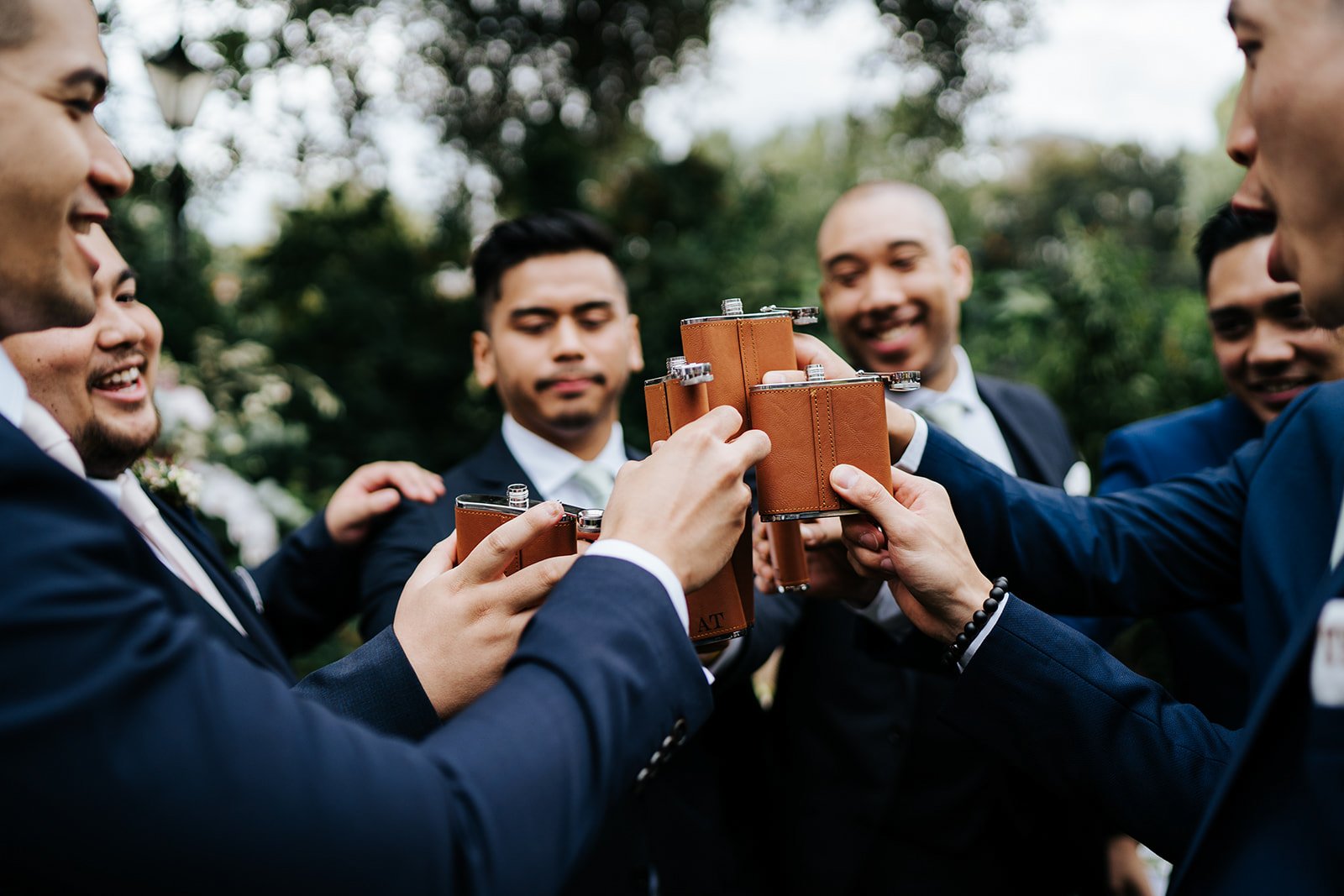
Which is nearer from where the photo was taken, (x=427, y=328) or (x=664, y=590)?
(x=664, y=590)

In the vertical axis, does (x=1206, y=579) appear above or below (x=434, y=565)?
below

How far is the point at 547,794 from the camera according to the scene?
4.23ft

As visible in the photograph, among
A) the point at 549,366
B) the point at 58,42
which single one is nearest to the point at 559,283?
the point at 549,366

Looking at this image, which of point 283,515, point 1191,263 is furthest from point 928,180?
point 1191,263

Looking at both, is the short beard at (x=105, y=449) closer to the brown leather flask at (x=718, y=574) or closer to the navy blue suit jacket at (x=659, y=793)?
the navy blue suit jacket at (x=659, y=793)

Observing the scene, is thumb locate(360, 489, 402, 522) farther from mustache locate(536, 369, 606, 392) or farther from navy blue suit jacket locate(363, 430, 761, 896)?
mustache locate(536, 369, 606, 392)

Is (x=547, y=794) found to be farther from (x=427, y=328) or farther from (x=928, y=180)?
(x=928, y=180)

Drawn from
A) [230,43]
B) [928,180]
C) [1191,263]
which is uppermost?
[230,43]

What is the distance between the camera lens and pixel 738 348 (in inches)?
77.1

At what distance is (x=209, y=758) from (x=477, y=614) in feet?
2.16

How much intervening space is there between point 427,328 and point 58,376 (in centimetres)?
746

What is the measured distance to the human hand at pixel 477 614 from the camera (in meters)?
1.72

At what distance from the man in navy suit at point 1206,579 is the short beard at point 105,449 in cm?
204

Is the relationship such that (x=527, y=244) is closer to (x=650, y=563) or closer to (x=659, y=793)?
(x=659, y=793)
